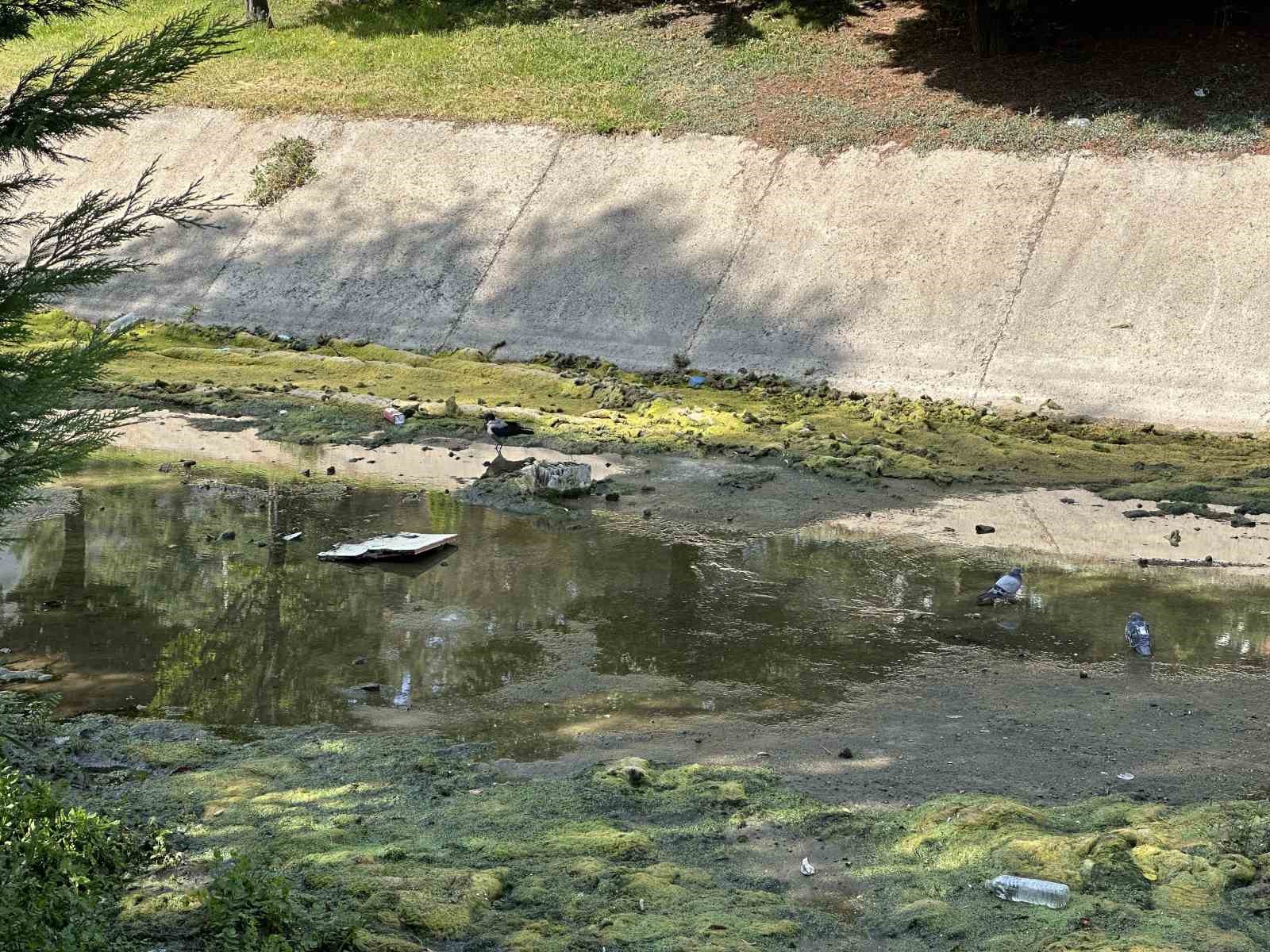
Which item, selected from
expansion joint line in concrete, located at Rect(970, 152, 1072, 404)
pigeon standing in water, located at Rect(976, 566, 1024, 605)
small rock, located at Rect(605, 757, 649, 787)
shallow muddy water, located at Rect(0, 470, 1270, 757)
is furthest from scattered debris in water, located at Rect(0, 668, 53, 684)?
expansion joint line in concrete, located at Rect(970, 152, 1072, 404)

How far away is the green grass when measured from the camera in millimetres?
15539

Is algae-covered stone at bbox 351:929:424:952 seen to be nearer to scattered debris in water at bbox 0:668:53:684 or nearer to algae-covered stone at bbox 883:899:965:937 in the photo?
algae-covered stone at bbox 883:899:965:937

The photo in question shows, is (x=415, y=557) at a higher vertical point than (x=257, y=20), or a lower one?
lower

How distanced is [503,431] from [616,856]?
6924 millimetres

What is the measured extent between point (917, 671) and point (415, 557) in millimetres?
3310

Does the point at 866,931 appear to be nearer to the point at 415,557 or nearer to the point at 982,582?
the point at 982,582

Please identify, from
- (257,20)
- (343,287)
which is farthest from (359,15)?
(343,287)

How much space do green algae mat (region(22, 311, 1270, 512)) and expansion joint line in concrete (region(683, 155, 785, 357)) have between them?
642 millimetres

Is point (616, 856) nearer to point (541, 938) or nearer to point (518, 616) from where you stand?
point (541, 938)

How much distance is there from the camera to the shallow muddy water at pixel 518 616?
6.50 metres

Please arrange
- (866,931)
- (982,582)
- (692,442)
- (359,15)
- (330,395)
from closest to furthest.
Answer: (866,931) → (982,582) → (692,442) → (330,395) → (359,15)

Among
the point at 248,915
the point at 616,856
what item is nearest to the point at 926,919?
the point at 616,856

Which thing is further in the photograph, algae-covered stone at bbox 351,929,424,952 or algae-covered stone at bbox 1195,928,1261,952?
algae-covered stone at bbox 1195,928,1261,952

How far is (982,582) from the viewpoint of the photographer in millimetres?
8352
